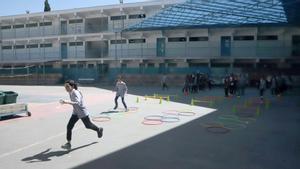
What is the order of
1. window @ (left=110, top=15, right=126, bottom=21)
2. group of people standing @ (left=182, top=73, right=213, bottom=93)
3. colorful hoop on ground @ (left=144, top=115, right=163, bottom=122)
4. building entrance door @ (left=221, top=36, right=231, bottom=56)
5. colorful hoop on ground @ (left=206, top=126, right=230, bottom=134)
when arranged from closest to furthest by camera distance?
colorful hoop on ground @ (left=206, top=126, right=230, bottom=134), colorful hoop on ground @ (left=144, top=115, right=163, bottom=122), group of people standing @ (left=182, top=73, right=213, bottom=93), building entrance door @ (left=221, top=36, right=231, bottom=56), window @ (left=110, top=15, right=126, bottom=21)

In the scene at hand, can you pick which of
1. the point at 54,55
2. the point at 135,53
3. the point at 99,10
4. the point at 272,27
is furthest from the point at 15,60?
the point at 272,27

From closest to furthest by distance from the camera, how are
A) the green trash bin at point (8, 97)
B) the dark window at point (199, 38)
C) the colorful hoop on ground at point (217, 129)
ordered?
the colorful hoop on ground at point (217, 129) → the green trash bin at point (8, 97) → the dark window at point (199, 38)

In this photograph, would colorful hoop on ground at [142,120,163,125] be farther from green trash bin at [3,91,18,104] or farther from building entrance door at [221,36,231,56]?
building entrance door at [221,36,231,56]

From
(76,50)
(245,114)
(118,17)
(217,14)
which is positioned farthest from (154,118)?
(76,50)

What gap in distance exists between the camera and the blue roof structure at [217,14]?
26766 mm

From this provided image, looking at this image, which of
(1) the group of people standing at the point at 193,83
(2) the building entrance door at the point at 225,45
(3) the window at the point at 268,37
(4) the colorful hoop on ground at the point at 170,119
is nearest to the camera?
(4) the colorful hoop on ground at the point at 170,119

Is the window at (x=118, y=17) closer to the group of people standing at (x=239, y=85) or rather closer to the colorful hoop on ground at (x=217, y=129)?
the group of people standing at (x=239, y=85)

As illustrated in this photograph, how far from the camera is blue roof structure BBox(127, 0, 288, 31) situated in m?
26.8

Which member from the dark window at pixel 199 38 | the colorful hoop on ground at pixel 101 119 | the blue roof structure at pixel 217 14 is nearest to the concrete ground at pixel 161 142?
the colorful hoop on ground at pixel 101 119

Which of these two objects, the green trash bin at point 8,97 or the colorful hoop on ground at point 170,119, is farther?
the green trash bin at point 8,97

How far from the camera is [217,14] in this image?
31.8m

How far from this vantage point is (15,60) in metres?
48.4

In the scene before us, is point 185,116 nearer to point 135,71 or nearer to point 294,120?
point 294,120

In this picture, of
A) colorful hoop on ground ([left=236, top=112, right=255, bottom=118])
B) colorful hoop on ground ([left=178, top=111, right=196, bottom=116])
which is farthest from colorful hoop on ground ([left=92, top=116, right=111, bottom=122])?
colorful hoop on ground ([left=236, top=112, right=255, bottom=118])
